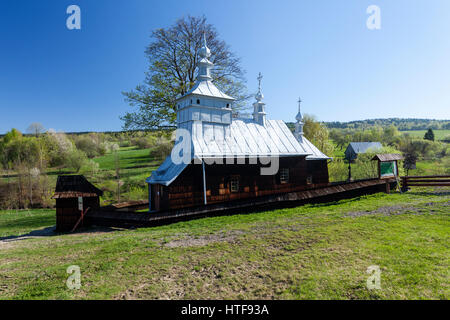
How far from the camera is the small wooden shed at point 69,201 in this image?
43.0ft

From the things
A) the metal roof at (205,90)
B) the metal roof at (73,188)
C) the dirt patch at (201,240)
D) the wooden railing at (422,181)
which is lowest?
the dirt patch at (201,240)

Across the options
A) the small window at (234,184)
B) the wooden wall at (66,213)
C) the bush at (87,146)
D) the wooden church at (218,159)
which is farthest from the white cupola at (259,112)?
the bush at (87,146)

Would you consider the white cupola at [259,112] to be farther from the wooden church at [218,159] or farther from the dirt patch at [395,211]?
the dirt patch at [395,211]

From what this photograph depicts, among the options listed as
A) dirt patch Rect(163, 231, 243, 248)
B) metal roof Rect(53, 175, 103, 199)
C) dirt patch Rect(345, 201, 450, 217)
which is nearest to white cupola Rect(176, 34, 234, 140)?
metal roof Rect(53, 175, 103, 199)

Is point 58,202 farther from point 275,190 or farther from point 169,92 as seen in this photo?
point 275,190

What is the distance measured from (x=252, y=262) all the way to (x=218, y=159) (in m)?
9.03

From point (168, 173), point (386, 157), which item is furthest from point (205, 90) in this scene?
point (386, 157)

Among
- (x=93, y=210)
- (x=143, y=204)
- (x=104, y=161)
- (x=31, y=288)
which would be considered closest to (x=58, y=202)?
(x=93, y=210)

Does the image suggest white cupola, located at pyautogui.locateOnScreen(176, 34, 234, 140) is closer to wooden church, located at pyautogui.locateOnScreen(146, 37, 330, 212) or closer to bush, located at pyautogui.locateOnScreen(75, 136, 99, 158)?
wooden church, located at pyautogui.locateOnScreen(146, 37, 330, 212)

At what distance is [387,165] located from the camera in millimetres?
17297

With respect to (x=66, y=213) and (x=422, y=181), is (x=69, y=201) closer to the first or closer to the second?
(x=66, y=213)

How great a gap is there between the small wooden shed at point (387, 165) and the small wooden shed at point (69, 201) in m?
19.6

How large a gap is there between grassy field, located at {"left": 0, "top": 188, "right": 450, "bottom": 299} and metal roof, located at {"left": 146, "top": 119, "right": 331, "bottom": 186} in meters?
5.31

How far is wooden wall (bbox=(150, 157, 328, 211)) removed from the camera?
1380 centimetres
